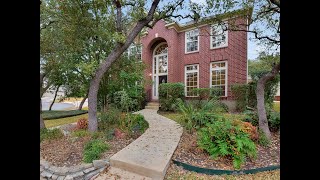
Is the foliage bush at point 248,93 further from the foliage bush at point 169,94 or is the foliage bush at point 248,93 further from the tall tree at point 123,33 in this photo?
the tall tree at point 123,33

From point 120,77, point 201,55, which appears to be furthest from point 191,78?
point 120,77

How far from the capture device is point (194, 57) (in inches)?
448

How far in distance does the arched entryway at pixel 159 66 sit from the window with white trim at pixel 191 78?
1591 millimetres

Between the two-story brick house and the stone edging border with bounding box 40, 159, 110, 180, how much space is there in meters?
7.16

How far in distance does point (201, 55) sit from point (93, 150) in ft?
30.4

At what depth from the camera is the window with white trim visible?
11352 millimetres

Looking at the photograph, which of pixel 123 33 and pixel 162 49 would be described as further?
pixel 162 49

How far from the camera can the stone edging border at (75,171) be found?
3154 millimetres

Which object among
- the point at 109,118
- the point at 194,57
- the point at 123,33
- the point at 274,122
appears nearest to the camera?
the point at 274,122

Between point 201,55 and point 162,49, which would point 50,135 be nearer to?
point 201,55

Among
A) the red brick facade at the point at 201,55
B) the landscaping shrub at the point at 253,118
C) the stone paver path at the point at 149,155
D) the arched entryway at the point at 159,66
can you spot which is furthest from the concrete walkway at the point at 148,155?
the arched entryway at the point at 159,66
